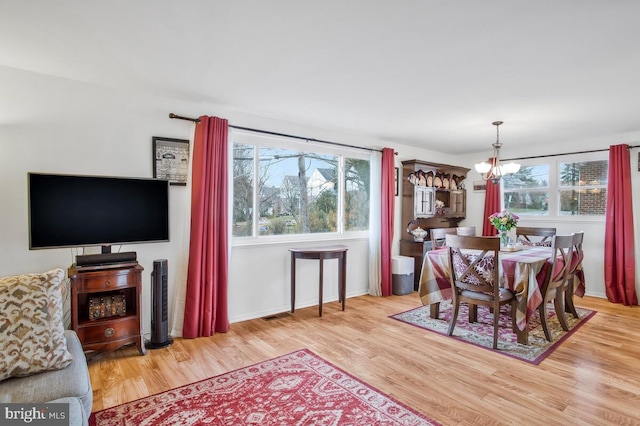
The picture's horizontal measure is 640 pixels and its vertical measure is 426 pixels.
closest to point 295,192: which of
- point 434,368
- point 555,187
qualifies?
point 434,368

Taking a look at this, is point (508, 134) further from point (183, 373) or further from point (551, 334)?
point (183, 373)

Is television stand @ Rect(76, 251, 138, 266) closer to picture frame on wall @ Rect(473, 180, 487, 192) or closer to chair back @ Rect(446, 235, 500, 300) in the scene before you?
chair back @ Rect(446, 235, 500, 300)

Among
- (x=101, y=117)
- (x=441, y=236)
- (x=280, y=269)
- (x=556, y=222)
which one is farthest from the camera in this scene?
(x=556, y=222)

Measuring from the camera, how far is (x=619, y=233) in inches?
176

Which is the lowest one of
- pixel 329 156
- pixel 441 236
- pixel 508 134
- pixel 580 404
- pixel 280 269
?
pixel 580 404

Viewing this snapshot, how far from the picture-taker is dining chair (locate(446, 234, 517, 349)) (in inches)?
115

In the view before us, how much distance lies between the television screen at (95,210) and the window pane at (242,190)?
88cm

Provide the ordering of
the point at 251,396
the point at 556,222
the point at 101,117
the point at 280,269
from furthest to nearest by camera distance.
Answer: the point at 556,222
the point at 280,269
the point at 101,117
the point at 251,396

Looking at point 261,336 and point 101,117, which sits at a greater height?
point 101,117

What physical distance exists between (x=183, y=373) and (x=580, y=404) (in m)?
2.65

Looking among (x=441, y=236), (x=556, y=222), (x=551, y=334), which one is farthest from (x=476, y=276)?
(x=556, y=222)

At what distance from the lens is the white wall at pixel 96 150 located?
8.32ft

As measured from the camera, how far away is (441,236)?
4375 mm

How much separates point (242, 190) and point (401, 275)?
2.60 metres
